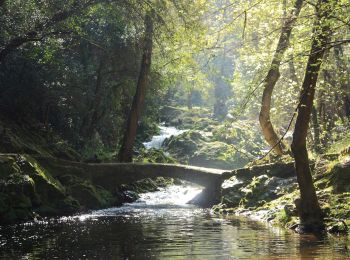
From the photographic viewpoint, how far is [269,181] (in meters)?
17.2

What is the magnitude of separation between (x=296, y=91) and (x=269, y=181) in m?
6.48

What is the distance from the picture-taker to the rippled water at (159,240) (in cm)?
844

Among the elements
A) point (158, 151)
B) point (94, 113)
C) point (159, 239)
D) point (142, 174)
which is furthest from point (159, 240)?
point (158, 151)

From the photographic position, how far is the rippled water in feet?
27.7

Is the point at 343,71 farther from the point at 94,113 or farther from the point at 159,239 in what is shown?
the point at 94,113

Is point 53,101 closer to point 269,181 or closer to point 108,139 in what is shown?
point 108,139

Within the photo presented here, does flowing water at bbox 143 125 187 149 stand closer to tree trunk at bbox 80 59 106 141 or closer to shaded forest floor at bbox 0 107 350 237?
tree trunk at bbox 80 59 106 141

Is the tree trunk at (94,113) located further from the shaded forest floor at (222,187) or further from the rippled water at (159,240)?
the rippled water at (159,240)

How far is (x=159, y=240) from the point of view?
33.9 ft

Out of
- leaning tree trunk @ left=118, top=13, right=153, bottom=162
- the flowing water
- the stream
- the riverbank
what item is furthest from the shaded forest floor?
the flowing water

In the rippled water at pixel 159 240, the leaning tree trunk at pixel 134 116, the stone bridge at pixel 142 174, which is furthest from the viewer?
the leaning tree trunk at pixel 134 116

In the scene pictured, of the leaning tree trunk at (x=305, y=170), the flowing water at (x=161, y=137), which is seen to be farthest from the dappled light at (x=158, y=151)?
the flowing water at (x=161, y=137)

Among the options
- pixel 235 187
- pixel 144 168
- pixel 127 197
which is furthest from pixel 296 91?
pixel 127 197

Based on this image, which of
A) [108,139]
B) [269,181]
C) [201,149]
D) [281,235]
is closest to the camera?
[281,235]
